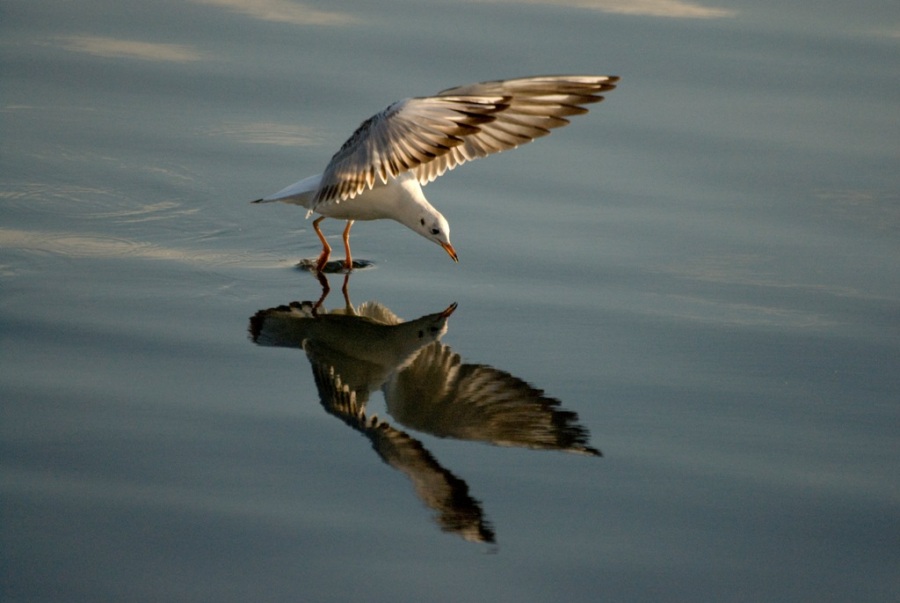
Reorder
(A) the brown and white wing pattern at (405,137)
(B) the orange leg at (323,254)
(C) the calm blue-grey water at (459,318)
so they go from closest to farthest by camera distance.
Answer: (C) the calm blue-grey water at (459,318), (A) the brown and white wing pattern at (405,137), (B) the orange leg at (323,254)

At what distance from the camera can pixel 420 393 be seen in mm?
4508

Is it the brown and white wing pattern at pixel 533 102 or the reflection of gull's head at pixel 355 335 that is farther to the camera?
the brown and white wing pattern at pixel 533 102

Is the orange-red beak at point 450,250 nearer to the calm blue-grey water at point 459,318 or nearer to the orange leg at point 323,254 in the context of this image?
the calm blue-grey water at point 459,318

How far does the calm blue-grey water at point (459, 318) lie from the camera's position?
3600 mm

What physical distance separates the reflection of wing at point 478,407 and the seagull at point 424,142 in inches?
38.7

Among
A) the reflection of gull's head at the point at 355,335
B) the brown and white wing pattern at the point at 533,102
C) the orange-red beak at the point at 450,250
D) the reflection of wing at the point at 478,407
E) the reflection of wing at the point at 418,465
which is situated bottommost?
the reflection of wing at the point at 418,465

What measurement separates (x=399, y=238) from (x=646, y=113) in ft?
5.41

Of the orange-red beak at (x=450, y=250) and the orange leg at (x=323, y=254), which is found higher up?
the orange-red beak at (x=450, y=250)

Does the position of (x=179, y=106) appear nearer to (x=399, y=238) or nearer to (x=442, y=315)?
(x=399, y=238)

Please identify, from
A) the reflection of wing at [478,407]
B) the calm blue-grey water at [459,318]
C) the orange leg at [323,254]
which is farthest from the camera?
the orange leg at [323,254]

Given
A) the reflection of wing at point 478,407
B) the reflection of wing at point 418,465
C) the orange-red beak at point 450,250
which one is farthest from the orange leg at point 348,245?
the reflection of wing at point 418,465

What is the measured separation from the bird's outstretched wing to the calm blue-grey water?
15.6 inches

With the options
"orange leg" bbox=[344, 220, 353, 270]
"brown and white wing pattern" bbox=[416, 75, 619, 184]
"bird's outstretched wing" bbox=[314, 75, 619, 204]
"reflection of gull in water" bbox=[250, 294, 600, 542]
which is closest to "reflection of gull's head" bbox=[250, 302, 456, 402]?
"reflection of gull in water" bbox=[250, 294, 600, 542]

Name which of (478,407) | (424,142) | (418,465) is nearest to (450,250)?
(424,142)
